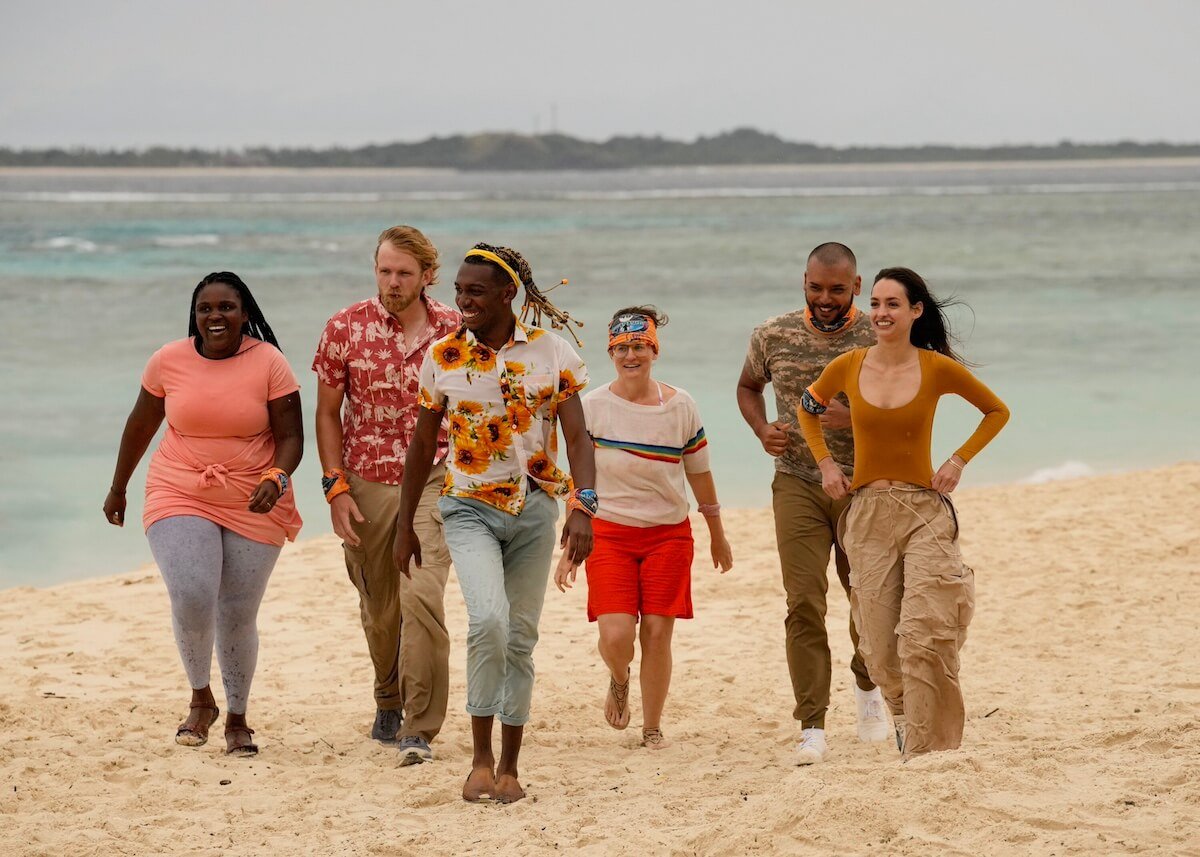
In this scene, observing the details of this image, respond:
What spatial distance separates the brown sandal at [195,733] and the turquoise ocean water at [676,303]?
5.20 meters

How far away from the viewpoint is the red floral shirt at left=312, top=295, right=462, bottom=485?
5.81m

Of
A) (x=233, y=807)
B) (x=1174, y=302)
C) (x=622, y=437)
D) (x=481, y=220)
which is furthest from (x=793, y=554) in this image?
(x=481, y=220)

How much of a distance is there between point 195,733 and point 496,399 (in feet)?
6.82

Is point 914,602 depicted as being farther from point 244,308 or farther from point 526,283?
point 244,308

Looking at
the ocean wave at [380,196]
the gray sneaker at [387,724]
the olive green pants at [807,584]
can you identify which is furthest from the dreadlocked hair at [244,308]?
the ocean wave at [380,196]

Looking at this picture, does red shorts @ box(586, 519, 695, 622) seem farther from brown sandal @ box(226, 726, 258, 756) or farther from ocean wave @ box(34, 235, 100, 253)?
ocean wave @ box(34, 235, 100, 253)

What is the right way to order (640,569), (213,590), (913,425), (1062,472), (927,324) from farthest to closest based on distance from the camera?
1. (1062,472)
2. (640,569)
3. (213,590)
4. (927,324)
5. (913,425)

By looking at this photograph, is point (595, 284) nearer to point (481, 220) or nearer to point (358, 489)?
point (358, 489)

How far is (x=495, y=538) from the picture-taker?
5.15 meters

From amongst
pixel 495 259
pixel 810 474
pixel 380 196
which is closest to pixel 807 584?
pixel 810 474

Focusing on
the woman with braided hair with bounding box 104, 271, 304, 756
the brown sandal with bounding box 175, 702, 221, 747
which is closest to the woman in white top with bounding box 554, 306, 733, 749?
the woman with braided hair with bounding box 104, 271, 304, 756

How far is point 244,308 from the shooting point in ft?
19.2

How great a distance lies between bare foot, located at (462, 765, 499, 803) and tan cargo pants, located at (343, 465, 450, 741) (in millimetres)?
675

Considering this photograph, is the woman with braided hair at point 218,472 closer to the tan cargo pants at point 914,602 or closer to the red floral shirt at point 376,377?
the red floral shirt at point 376,377
